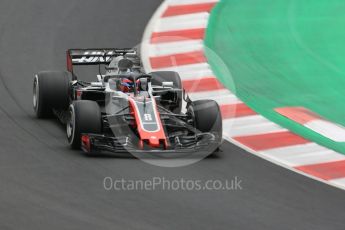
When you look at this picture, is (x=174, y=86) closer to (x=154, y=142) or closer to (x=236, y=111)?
(x=236, y=111)

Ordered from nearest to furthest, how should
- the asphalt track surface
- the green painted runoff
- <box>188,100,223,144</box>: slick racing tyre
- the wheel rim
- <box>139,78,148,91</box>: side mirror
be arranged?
1. the asphalt track surface
2. <box>188,100,223,144</box>: slick racing tyre
3. <box>139,78,148,91</box>: side mirror
4. the wheel rim
5. the green painted runoff

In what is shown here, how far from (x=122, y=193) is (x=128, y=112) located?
2.17 meters

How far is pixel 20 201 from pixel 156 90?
3.71 metres

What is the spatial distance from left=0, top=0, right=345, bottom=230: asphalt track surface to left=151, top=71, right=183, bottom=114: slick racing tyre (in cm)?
88

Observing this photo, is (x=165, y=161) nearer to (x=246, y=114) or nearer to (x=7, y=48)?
(x=246, y=114)

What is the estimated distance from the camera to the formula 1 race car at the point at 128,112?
1162cm

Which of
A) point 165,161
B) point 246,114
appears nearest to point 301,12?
point 246,114

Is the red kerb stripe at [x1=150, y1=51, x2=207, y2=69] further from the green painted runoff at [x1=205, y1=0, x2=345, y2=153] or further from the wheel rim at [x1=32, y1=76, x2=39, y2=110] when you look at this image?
the wheel rim at [x1=32, y1=76, x2=39, y2=110]

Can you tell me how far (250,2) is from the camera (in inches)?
771

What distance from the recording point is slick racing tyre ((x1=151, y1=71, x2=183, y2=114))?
13.0 m

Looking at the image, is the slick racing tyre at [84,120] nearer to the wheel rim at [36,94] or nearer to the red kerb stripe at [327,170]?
the wheel rim at [36,94]

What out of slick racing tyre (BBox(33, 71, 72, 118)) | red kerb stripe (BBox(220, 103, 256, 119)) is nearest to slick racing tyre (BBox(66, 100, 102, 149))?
slick racing tyre (BBox(33, 71, 72, 118))

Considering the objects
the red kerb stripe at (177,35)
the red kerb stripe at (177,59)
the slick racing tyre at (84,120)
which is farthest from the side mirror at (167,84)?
the red kerb stripe at (177,35)

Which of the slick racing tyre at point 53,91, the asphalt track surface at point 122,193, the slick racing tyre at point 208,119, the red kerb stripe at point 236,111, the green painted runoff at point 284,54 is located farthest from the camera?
the green painted runoff at point 284,54
